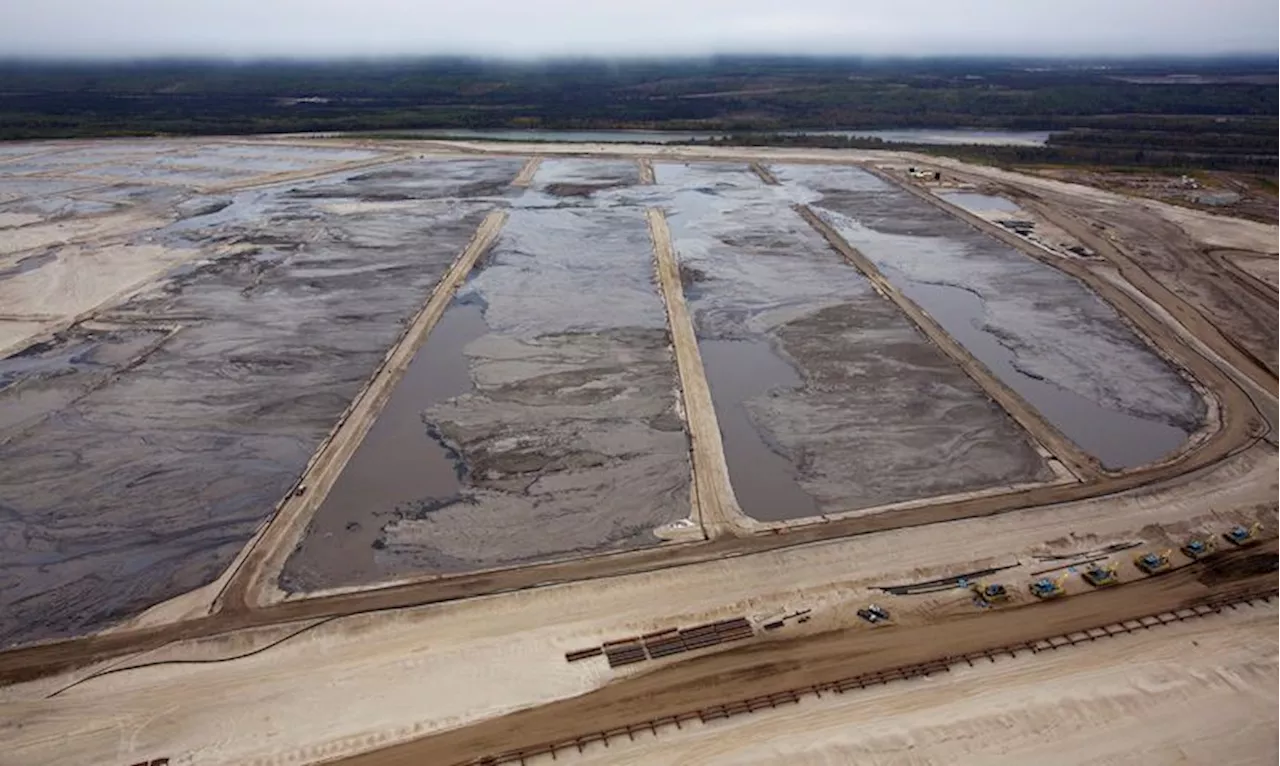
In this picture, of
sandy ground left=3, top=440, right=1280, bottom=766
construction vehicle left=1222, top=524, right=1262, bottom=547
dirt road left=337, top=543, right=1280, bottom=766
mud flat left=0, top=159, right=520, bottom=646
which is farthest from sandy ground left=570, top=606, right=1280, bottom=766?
mud flat left=0, top=159, right=520, bottom=646

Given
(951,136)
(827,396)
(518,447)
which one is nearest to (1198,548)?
(827,396)

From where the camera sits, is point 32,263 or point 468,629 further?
point 32,263

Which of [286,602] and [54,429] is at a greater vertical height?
[54,429]

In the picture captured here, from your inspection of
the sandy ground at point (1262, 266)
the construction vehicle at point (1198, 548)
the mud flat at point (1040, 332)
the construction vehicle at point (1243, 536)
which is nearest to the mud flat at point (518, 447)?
the construction vehicle at point (1198, 548)

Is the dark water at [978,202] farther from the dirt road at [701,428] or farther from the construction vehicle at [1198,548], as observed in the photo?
the construction vehicle at [1198,548]

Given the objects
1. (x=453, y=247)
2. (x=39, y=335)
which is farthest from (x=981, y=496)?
(x=39, y=335)

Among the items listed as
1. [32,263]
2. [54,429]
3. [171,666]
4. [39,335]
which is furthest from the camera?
[32,263]

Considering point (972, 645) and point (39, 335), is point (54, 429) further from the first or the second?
point (972, 645)
